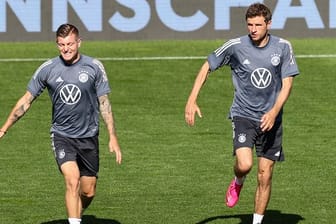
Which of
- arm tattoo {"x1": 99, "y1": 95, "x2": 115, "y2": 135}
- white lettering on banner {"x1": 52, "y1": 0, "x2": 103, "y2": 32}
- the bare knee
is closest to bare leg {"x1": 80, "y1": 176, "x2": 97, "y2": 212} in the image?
the bare knee

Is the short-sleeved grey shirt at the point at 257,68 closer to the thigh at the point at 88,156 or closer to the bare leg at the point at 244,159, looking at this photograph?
the bare leg at the point at 244,159

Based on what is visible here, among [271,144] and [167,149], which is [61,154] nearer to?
[271,144]

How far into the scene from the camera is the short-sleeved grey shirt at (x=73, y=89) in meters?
13.0

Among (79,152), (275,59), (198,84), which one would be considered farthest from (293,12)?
(79,152)

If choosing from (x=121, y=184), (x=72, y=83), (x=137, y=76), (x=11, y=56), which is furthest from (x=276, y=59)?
(x=11, y=56)

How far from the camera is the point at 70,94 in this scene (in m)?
13.1

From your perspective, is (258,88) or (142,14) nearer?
(258,88)

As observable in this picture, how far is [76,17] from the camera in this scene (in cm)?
2909

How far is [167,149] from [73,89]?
696cm

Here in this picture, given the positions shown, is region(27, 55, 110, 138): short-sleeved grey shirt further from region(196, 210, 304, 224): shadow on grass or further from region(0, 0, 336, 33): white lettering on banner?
region(0, 0, 336, 33): white lettering on banner

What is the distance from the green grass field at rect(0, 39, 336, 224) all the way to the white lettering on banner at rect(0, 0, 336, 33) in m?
0.48

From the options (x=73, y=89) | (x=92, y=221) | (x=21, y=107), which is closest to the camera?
(x=73, y=89)

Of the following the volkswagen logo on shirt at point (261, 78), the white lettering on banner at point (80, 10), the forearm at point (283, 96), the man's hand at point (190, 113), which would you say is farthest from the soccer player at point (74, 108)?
the white lettering on banner at point (80, 10)

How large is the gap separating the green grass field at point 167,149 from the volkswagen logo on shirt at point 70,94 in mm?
2053
